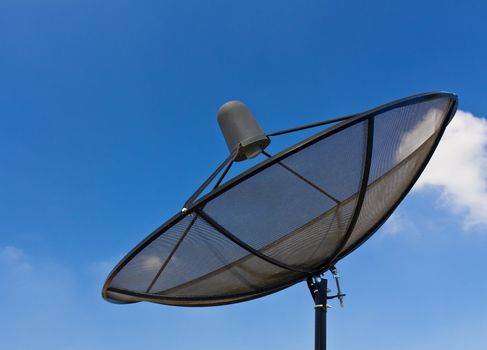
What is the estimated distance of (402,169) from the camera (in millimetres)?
7520

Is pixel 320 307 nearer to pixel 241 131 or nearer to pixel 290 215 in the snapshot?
pixel 290 215

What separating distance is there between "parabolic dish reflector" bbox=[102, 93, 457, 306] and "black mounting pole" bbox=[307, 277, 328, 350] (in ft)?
0.68

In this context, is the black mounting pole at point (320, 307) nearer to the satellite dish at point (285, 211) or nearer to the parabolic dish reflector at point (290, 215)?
the satellite dish at point (285, 211)

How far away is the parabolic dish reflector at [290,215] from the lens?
6.03 metres

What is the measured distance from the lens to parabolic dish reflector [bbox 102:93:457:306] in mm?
6031

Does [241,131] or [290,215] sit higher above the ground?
[241,131]

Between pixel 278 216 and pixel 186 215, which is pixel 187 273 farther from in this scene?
pixel 186 215

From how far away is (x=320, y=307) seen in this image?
7191 millimetres

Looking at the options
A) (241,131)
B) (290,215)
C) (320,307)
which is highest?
(241,131)

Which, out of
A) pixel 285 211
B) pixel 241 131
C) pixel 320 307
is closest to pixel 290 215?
pixel 285 211

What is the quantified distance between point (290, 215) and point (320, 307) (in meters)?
1.19

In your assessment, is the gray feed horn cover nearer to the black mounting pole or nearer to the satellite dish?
the satellite dish

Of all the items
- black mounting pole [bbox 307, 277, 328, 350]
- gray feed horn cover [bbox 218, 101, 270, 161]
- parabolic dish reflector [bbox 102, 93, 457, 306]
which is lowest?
black mounting pole [bbox 307, 277, 328, 350]

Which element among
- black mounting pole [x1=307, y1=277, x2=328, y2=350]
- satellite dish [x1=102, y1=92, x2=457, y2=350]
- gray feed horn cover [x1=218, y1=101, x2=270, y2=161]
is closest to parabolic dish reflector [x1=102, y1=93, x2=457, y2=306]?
satellite dish [x1=102, y1=92, x2=457, y2=350]
